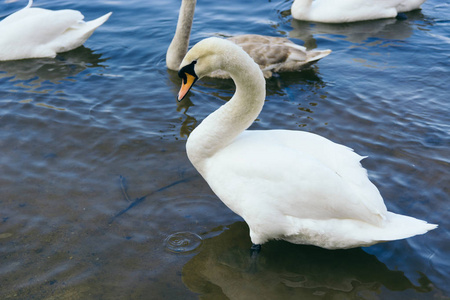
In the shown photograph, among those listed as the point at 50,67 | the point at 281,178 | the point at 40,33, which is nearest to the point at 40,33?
the point at 40,33

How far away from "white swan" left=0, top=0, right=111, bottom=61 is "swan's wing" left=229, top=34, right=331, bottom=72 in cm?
304

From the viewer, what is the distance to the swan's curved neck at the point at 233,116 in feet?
14.4

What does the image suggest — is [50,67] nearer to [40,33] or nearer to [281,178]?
[40,33]

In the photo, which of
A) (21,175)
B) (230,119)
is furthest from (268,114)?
(21,175)

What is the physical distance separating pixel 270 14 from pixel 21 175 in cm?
714

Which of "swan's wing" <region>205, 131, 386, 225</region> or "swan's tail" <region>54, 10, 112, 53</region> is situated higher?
"swan's tail" <region>54, 10, 112, 53</region>

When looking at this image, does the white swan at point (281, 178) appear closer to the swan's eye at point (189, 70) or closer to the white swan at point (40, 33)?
the swan's eye at point (189, 70)

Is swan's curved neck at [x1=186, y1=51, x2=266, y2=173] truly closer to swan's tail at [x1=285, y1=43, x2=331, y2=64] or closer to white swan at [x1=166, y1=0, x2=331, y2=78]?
white swan at [x1=166, y1=0, x2=331, y2=78]

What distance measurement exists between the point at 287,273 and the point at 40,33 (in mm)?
6544

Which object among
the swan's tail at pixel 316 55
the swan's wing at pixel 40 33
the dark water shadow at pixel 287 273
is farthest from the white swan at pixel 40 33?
the dark water shadow at pixel 287 273

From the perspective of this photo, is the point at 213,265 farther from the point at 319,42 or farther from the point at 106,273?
the point at 319,42

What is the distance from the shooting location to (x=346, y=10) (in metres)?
10.6

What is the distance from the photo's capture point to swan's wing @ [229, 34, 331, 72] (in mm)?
7941

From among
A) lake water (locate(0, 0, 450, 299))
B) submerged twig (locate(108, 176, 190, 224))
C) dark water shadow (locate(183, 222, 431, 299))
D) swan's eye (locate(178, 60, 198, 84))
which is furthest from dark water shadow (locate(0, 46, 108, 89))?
dark water shadow (locate(183, 222, 431, 299))
